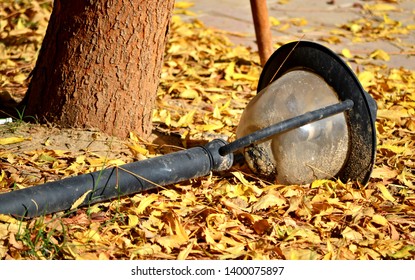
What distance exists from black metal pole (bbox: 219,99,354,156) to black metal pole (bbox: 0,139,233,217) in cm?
11

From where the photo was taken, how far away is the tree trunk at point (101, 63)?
3479mm

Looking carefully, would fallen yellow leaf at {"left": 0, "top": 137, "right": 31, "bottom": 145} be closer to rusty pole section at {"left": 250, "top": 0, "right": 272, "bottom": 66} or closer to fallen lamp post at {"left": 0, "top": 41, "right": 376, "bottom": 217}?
fallen lamp post at {"left": 0, "top": 41, "right": 376, "bottom": 217}

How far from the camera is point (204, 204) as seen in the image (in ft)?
10.4

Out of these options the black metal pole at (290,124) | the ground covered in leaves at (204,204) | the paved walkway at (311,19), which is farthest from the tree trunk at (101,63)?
the paved walkway at (311,19)

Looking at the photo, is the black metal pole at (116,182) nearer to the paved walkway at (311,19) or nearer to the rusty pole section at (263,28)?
the rusty pole section at (263,28)

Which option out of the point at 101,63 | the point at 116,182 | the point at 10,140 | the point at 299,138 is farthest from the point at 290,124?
the point at 10,140

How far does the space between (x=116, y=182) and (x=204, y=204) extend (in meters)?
0.36

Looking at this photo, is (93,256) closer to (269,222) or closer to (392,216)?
(269,222)

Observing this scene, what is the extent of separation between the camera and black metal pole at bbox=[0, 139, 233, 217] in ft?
9.32

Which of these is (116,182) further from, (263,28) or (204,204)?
(263,28)

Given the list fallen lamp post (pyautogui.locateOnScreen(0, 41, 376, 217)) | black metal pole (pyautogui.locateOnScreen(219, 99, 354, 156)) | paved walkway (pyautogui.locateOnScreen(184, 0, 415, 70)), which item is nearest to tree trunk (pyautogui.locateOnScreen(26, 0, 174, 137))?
fallen lamp post (pyautogui.locateOnScreen(0, 41, 376, 217))

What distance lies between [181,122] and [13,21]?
78.7 inches
